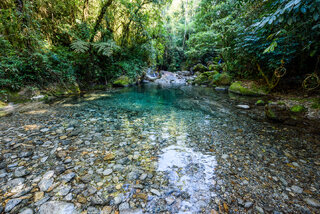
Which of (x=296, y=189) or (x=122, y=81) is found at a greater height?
(x=122, y=81)

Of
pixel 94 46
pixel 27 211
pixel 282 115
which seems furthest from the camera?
pixel 94 46

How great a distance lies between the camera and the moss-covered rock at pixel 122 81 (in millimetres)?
9594

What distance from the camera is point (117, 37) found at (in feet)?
32.3

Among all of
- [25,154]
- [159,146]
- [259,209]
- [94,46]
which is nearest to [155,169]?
[159,146]

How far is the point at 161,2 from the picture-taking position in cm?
886

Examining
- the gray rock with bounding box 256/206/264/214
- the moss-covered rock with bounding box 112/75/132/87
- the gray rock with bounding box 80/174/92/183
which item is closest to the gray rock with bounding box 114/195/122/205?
the gray rock with bounding box 80/174/92/183

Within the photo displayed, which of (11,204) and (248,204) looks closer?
(11,204)

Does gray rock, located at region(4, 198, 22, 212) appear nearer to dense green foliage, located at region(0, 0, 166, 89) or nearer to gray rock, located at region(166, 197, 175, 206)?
gray rock, located at region(166, 197, 175, 206)

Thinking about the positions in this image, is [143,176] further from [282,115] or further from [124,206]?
→ [282,115]

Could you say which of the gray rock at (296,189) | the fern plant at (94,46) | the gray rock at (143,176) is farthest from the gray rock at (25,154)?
the fern plant at (94,46)

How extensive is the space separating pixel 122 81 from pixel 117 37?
11.6 ft

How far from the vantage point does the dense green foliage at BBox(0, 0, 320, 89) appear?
3656 mm

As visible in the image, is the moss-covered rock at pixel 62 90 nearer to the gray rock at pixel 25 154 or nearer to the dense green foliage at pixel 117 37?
the dense green foliage at pixel 117 37

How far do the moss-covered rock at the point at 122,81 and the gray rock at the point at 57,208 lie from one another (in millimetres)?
9111
